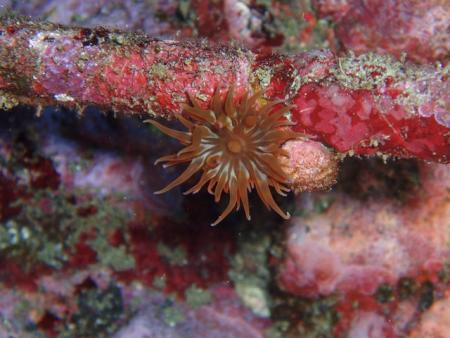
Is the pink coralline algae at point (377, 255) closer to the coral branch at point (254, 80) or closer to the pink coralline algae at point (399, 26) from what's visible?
the pink coralline algae at point (399, 26)

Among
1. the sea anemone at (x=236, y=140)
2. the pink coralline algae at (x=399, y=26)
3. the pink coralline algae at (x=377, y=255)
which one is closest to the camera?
the sea anemone at (x=236, y=140)

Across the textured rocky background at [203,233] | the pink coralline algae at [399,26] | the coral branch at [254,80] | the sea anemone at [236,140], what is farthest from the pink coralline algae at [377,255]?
the sea anemone at [236,140]

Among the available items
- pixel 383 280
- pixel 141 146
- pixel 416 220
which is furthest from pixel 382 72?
pixel 141 146

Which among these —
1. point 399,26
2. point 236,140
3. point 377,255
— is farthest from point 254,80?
point 377,255

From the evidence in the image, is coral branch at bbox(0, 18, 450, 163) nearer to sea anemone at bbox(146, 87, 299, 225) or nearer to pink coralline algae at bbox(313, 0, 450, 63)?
sea anemone at bbox(146, 87, 299, 225)

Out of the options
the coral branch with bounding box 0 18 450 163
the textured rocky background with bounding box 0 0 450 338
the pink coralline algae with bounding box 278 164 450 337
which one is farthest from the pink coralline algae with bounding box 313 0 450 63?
the coral branch with bounding box 0 18 450 163

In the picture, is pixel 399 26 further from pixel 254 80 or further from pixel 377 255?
pixel 377 255

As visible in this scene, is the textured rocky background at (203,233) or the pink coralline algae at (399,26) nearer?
the pink coralline algae at (399,26)
